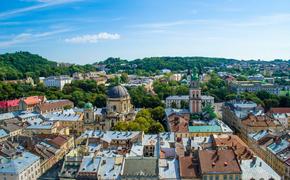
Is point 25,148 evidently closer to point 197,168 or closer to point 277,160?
point 197,168

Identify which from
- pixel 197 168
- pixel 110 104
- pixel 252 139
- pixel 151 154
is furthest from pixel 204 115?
pixel 197 168

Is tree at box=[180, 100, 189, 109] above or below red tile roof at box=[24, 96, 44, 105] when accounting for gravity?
below

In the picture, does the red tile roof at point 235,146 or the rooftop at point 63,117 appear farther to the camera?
the rooftop at point 63,117

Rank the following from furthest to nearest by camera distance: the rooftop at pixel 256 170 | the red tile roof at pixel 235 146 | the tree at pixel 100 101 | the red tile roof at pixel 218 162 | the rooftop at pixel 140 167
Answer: the tree at pixel 100 101, the red tile roof at pixel 235 146, the rooftop at pixel 256 170, the rooftop at pixel 140 167, the red tile roof at pixel 218 162

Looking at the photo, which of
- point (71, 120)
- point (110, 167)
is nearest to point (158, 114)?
point (71, 120)

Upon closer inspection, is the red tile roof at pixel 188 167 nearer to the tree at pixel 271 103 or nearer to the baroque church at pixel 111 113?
the baroque church at pixel 111 113

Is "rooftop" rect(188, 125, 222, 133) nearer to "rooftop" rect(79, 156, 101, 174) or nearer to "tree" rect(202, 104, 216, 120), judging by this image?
"tree" rect(202, 104, 216, 120)

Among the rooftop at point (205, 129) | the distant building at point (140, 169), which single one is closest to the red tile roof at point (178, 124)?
the rooftop at point (205, 129)

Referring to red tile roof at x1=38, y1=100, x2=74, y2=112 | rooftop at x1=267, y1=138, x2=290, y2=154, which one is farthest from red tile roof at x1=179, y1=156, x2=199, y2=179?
red tile roof at x1=38, y1=100, x2=74, y2=112
